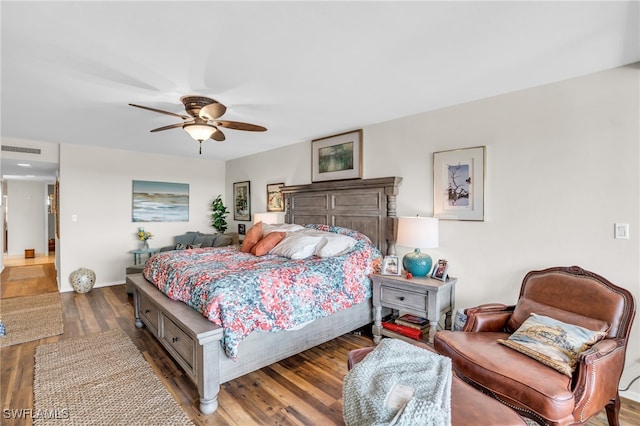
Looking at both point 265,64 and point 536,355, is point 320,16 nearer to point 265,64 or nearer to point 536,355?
point 265,64

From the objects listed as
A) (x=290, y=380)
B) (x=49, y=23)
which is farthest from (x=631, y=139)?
(x=49, y=23)

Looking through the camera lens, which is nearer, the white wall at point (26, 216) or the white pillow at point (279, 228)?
the white pillow at point (279, 228)

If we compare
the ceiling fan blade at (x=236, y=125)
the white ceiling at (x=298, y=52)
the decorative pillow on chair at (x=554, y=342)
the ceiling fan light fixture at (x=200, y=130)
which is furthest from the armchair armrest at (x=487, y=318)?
the ceiling fan light fixture at (x=200, y=130)

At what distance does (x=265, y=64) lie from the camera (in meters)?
2.20

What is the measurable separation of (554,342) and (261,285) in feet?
6.35

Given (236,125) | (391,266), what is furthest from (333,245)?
(236,125)

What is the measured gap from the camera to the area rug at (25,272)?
5977 mm

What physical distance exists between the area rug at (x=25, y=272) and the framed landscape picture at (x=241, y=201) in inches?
158

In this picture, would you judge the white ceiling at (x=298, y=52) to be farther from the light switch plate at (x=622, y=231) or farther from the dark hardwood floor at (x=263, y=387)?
the dark hardwood floor at (x=263, y=387)

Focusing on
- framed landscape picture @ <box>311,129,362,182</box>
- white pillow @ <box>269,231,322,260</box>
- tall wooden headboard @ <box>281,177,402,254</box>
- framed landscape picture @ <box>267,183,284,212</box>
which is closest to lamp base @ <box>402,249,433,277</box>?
tall wooden headboard @ <box>281,177,402,254</box>

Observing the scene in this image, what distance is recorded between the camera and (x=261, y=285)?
2396 mm

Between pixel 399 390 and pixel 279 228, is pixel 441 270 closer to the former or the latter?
pixel 399 390

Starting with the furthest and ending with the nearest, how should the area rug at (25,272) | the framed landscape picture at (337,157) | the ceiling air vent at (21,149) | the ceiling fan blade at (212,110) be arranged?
the area rug at (25,272) → the ceiling air vent at (21,149) → the framed landscape picture at (337,157) → the ceiling fan blade at (212,110)

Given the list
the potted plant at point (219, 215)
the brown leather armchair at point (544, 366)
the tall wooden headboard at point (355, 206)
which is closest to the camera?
the brown leather armchair at point (544, 366)
